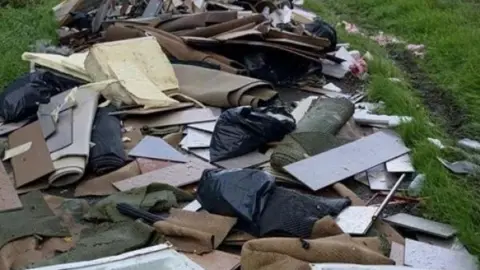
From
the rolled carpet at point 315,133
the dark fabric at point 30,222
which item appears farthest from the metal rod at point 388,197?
the dark fabric at point 30,222

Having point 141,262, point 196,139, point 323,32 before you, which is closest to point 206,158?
point 196,139

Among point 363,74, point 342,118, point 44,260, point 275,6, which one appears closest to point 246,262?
point 44,260

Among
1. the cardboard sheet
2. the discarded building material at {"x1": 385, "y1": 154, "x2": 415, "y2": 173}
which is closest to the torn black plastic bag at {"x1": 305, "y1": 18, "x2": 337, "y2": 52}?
the cardboard sheet

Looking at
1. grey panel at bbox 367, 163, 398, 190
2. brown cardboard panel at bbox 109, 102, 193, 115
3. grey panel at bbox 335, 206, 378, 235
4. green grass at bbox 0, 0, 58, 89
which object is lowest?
green grass at bbox 0, 0, 58, 89

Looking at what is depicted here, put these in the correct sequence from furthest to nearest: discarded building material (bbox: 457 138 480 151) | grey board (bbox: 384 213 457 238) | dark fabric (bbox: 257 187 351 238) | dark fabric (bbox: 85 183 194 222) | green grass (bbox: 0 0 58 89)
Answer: green grass (bbox: 0 0 58 89) → discarded building material (bbox: 457 138 480 151) → dark fabric (bbox: 85 183 194 222) → grey board (bbox: 384 213 457 238) → dark fabric (bbox: 257 187 351 238)

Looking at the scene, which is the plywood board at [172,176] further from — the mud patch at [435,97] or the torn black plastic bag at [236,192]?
the mud patch at [435,97]

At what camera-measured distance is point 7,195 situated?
191 inches

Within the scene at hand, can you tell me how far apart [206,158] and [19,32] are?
4.09m

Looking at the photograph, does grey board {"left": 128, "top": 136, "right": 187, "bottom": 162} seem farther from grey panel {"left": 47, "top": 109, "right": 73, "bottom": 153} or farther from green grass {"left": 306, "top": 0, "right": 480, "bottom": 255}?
green grass {"left": 306, "top": 0, "right": 480, "bottom": 255}

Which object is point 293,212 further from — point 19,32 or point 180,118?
point 19,32

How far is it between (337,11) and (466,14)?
2.30 meters

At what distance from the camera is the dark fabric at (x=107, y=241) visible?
13.3 ft

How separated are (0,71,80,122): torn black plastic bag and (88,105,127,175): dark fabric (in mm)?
591

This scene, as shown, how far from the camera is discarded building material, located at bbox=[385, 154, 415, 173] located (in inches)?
205
